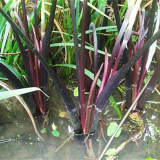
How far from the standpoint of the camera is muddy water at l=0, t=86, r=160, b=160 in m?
0.67

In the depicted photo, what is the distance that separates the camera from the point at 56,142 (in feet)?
2.35

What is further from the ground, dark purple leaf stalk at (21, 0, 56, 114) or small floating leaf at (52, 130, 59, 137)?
dark purple leaf stalk at (21, 0, 56, 114)

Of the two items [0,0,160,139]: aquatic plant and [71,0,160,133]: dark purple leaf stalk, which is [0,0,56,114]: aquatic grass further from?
[71,0,160,133]: dark purple leaf stalk

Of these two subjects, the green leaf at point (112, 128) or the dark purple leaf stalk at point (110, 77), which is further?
the green leaf at point (112, 128)

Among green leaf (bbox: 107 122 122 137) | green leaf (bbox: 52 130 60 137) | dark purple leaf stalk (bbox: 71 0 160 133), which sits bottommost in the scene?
green leaf (bbox: 52 130 60 137)

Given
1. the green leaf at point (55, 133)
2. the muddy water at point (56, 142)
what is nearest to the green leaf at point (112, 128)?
the muddy water at point (56, 142)

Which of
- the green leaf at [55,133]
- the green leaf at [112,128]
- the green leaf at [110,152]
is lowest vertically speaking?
the green leaf at [110,152]

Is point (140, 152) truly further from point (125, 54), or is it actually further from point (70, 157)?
point (125, 54)

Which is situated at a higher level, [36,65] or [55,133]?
[36,65]

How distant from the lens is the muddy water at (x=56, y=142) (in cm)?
67

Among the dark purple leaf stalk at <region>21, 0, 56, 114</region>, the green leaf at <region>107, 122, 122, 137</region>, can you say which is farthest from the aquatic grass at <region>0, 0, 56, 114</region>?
the green leaf at <region>107, 122, 122, 137</region>

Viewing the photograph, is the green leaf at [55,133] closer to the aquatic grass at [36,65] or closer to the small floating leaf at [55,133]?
the small floating leaf at [55,133]

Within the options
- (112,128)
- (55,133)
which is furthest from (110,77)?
(55,133)

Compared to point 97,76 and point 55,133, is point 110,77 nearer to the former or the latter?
point 97,76
